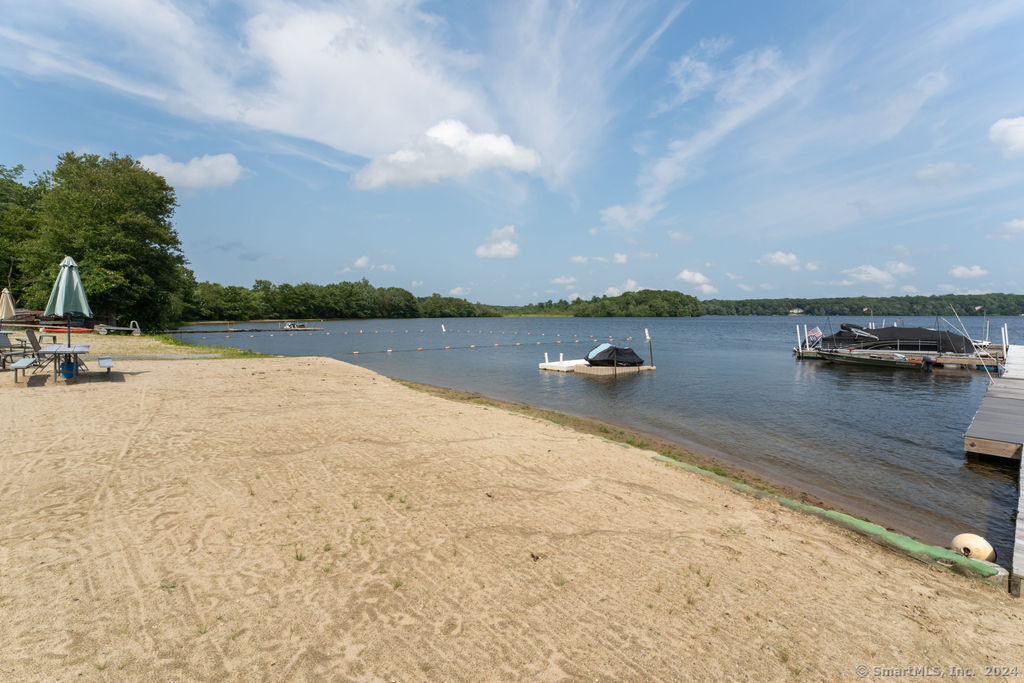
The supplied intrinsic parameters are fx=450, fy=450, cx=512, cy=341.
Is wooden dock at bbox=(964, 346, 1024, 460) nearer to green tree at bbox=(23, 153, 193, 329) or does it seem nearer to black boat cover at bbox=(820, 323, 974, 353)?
black boat cover at bbox=(820, 323, 974, 353)

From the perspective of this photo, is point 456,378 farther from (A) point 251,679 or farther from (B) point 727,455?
(A) point 251,679

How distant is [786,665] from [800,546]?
2601mm

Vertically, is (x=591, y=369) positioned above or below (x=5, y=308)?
below

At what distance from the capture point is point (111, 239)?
37312mm

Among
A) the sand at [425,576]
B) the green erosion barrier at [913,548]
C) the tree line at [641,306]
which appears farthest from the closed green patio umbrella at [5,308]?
the tree line at [641,306]

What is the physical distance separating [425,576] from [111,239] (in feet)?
156

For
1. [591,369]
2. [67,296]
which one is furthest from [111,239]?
[591,369]

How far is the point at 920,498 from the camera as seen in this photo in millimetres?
9266

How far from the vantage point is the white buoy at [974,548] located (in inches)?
216

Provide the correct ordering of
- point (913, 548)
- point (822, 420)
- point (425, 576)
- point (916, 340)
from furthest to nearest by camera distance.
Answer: point (916, 340), point (822, 420), point (913, 548), point (425, 576)

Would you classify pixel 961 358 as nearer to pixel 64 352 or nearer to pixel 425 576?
pixel 425 576

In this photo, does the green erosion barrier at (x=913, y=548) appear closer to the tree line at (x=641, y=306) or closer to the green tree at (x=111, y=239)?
the green tree at (x=111, y=239)

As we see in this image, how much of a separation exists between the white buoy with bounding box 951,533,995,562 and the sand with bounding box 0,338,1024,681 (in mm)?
732

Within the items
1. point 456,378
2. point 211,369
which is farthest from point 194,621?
point 456,378
